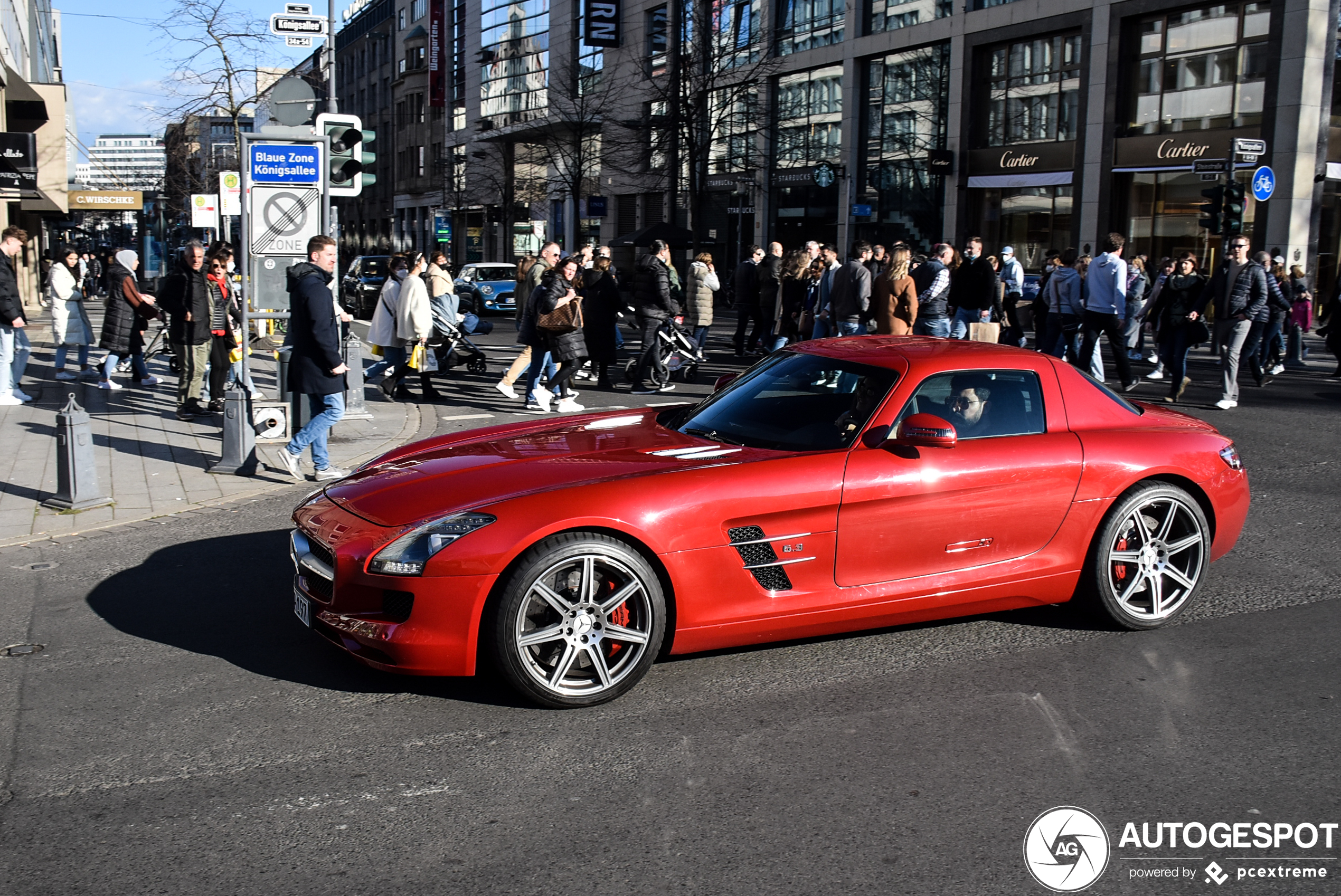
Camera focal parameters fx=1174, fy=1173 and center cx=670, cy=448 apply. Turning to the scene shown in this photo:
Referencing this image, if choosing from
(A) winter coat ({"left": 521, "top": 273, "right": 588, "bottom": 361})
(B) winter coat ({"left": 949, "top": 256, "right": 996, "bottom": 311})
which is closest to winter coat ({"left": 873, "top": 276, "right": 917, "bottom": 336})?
(B) winter coat ({"left": 949, "top": 256, "right": 996, "bottom": 311})

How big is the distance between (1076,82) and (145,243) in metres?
35.2

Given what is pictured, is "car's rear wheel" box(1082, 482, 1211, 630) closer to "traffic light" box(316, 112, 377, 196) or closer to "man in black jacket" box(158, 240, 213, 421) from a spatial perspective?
"traffic light" box(316, 112, 377, 196)

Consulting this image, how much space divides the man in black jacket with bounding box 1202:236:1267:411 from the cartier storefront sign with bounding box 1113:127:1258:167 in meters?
13.7

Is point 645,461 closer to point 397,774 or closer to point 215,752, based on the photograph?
point 397,774

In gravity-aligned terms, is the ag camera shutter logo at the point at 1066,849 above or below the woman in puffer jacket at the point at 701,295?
A: below

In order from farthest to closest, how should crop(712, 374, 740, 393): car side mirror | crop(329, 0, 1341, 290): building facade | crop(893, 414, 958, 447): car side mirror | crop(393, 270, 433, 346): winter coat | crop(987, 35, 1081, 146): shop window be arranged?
1. crop(987, 35, 1081, 146): shop window
2. crop(329, 0, 1341, 290): building facade
3. crop(393, 270, 433, 346): winter coat
4. crop(712, 374, 740, 393): car side mirror
5. crop(893, 414, 958, 447): car side mirror

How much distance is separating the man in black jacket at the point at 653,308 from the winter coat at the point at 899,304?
3.16m

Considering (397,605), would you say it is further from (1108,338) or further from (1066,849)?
(1108,338)

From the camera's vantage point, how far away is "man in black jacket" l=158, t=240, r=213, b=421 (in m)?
12.5

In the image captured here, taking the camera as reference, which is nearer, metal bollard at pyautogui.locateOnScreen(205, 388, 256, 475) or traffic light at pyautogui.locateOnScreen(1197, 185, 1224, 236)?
metal bollard at pyautogui.locateOnScreen(205, 388, 256, 475)

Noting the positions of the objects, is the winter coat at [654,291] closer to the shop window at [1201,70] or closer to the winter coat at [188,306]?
the winter coat at [188,306]

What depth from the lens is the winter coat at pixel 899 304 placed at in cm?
1302

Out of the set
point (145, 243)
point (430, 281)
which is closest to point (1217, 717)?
point (430, 281)

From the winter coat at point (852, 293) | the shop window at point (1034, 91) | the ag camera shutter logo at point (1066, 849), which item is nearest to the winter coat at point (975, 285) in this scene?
the winter coat at point (852, 293)
